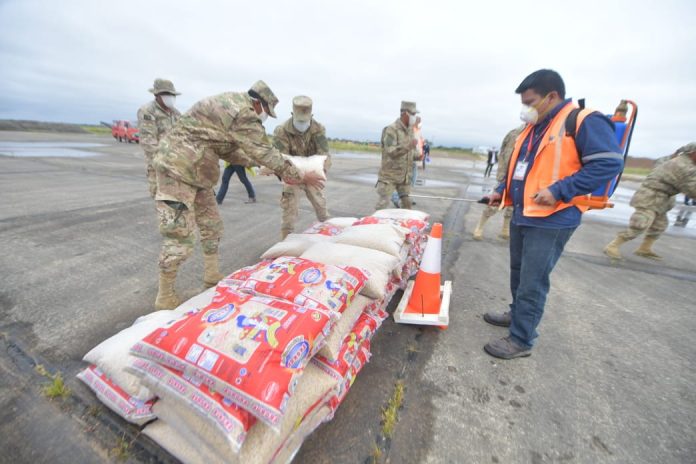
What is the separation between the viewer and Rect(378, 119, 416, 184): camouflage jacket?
177 inches

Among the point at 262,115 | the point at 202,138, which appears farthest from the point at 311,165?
the point at 202,138

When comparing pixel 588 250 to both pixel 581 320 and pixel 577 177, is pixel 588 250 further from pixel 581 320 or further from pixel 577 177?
pixel 577 177

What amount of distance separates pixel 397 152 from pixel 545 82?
277cm

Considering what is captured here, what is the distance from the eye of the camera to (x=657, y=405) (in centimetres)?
176

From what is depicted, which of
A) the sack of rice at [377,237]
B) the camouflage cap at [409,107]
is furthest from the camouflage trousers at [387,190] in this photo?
the sack of rice at [377,237]

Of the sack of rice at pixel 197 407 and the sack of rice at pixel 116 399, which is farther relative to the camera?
the sack of rice at pixel 116 399

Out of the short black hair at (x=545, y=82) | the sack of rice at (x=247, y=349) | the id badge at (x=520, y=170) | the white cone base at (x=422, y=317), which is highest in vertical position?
the short black hair at (x=545, y=82)

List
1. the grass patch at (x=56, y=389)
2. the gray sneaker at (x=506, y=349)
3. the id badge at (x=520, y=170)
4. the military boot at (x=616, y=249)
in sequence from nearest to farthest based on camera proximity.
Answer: the grass patch at (x=56, y=389), the id badge at (x=520, y=170), the gray sneaker at (x=506, y=349), the military boot at (x=616, y=249)

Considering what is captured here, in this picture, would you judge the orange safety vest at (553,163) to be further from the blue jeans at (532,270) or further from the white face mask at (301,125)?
the white face mask at (301,125)

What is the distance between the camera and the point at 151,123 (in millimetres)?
3766

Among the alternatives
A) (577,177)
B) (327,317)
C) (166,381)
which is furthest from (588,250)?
(166,381)

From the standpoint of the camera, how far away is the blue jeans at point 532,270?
1849mm

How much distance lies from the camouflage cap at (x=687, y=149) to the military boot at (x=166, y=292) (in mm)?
6060

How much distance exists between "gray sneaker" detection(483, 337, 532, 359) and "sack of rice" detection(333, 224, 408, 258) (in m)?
0.93
